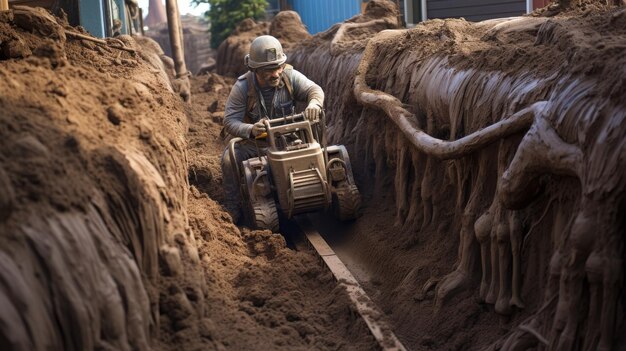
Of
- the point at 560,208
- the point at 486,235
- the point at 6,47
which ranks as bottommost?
the point at 486,235

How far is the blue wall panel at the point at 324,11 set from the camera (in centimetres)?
2008

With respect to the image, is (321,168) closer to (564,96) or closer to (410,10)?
(564,96)

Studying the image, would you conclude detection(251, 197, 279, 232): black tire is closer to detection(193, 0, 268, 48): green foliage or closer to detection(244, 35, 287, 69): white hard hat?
detection(244, 35, 287, 69): white hard hat

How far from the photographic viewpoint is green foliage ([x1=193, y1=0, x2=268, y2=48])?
26.2 m

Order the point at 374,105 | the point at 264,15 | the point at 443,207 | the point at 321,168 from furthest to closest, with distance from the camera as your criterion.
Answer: the point at 264,15 < the point at 374,105 < the point at 321,168 < the point at 443,207

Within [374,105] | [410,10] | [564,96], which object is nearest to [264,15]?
[410,10]

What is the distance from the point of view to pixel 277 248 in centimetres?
770

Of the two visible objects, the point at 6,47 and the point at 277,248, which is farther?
the point at 277,248

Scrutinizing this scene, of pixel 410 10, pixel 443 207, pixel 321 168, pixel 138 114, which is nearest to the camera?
pixel 138 114

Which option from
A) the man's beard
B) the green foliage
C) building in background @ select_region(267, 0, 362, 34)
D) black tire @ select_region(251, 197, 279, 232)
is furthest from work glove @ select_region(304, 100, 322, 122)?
the green foliage

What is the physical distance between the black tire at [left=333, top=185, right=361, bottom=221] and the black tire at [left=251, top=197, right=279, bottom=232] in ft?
2.10

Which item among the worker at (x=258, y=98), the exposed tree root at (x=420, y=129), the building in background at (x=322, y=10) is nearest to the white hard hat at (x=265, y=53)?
the worker at (x=258, y=98)

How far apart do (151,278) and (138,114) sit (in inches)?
57.8

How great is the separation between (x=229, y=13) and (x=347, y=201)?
18.8 m
